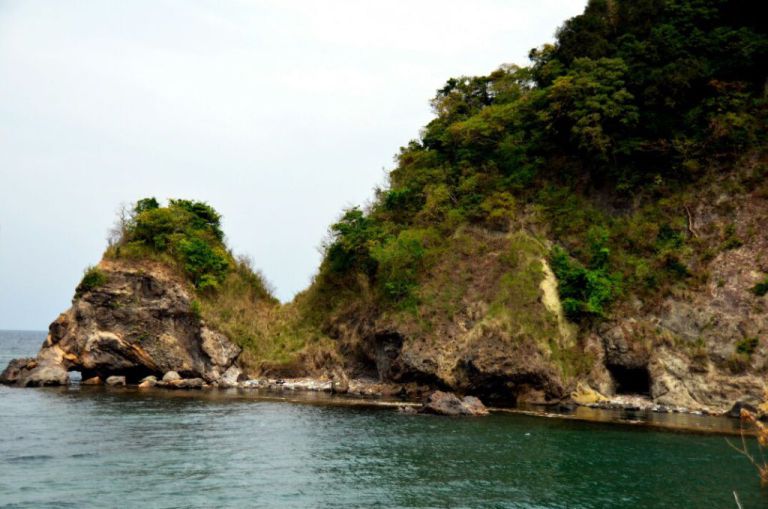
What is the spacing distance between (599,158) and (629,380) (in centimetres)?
1865

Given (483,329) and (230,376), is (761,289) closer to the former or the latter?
(483,329)

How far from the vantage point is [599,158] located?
5528 centimetres

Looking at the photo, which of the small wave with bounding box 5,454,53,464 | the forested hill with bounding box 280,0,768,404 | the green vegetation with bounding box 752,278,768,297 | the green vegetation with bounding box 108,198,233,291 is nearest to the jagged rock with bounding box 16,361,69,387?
the green vegetation with bounding box 108,198,233,291

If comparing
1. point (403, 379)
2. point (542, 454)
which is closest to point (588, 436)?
point (542, 454)

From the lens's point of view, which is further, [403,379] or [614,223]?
[614,223]

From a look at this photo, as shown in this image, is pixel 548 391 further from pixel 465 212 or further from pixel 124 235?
pixel 124 235

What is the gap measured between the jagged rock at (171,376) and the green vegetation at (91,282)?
10.1 meters

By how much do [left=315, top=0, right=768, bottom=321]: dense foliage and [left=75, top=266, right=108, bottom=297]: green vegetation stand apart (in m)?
20.2

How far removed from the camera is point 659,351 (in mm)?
46500

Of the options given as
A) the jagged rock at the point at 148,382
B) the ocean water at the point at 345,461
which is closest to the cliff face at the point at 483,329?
the ocean water at the point at 345,461

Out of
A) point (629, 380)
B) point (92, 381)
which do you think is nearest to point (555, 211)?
point (629, 380)

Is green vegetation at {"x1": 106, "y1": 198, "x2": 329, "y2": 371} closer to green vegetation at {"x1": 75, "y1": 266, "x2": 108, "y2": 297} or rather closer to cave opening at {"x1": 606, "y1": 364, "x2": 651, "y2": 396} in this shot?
Result: green vegetation at {"x1": 75, "y1": 266, "x2": 108, "y2": 297}

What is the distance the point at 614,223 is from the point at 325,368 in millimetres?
28130

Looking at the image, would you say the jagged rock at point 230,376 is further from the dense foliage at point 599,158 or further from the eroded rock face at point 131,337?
the dense foliage at point 599,158
